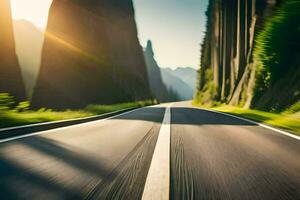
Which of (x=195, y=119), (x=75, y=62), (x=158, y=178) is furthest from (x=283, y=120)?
(x=75, y=62)

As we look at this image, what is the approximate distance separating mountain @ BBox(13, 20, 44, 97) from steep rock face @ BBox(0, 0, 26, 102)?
82063 mm

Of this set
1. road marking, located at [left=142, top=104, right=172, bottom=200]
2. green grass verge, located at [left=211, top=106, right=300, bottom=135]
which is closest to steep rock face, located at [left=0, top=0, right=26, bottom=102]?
green grass verge, located at [left=211, top=106, right=300, bottom=135]

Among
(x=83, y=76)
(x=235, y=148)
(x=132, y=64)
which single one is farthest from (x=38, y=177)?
(x=132, y=64)

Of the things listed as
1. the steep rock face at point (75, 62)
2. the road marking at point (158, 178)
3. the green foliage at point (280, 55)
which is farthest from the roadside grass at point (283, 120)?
the steep rock face at point (75, 62)

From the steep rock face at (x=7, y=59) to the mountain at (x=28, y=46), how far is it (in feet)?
269

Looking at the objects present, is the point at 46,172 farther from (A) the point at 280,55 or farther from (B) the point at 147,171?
(A) the point at 280,55

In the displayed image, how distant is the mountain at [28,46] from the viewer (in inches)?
4426

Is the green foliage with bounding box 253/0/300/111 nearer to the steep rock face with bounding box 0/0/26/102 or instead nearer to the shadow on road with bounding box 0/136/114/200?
the shadow on road with bounding box 0/136/114/200

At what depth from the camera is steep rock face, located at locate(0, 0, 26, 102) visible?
26562 mm

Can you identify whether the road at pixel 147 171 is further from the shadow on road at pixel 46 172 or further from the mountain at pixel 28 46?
the mountain at pixel 28 46

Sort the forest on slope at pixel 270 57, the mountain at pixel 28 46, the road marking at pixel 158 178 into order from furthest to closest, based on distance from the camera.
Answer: the mountain at pixel 28 46
the forest on slope at pixel 270 57
the road marking at pixel 158 178

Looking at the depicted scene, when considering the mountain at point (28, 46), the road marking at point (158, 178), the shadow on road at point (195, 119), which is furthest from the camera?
the mountain at point (28, 46)

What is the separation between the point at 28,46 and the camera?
124 metres

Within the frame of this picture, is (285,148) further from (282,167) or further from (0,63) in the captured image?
(0,63)
